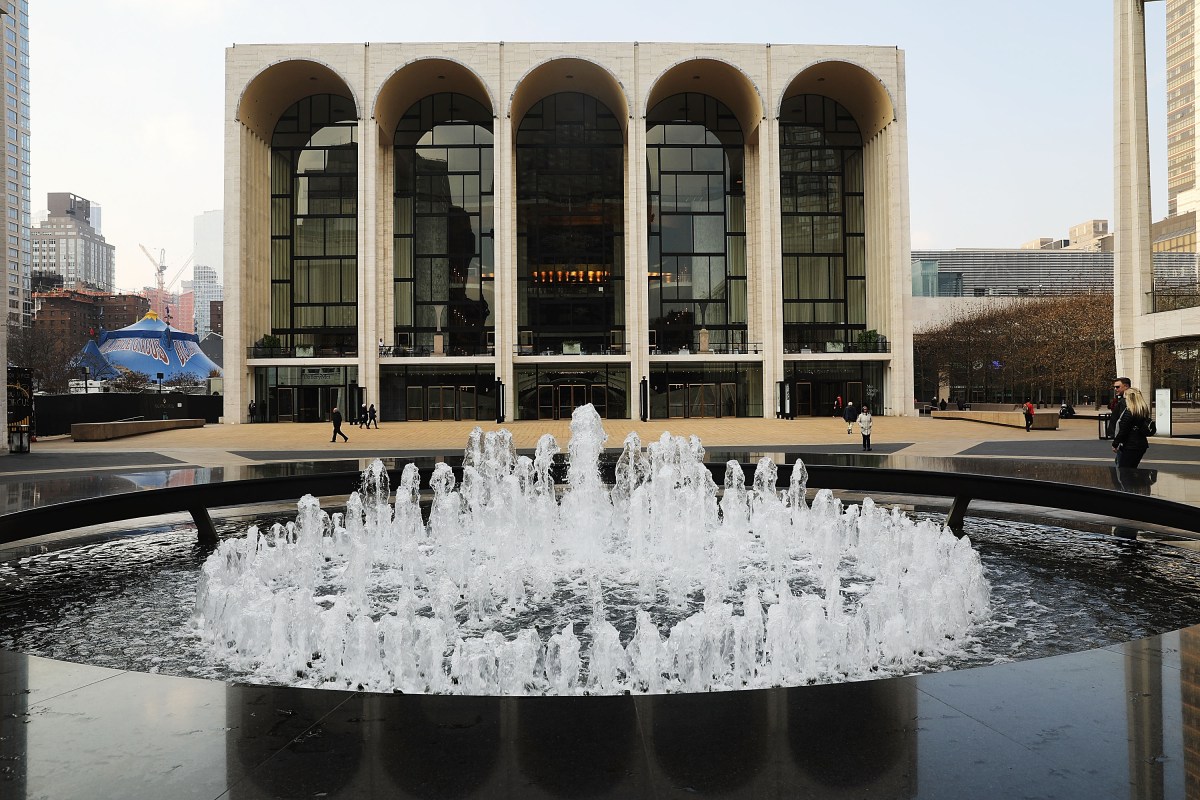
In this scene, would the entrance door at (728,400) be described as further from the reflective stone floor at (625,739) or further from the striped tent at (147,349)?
the reflective stone floor at (625,739)

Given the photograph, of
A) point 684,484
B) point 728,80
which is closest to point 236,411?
point 728,80

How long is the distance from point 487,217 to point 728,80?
1789cm

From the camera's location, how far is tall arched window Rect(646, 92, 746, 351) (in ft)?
A: 161

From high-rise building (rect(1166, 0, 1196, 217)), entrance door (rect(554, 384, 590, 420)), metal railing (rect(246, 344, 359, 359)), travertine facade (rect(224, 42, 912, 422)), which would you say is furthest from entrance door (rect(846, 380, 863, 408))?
metal railing (rect(246, 344, 359, 359))

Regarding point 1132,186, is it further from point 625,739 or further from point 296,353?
point 296,353

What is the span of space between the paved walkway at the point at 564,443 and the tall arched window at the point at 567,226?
11081 millimetres

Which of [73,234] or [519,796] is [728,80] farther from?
[73,234]

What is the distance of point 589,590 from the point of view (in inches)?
269

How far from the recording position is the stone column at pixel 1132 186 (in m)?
28.9

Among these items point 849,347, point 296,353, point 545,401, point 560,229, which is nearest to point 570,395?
point 545,401

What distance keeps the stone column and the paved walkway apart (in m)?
4.10

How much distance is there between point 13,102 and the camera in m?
→ 118

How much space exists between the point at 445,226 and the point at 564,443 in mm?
26619

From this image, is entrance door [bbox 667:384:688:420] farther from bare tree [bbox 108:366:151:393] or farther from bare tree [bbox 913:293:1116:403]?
bare tree [bbox 108:366:151:393]
